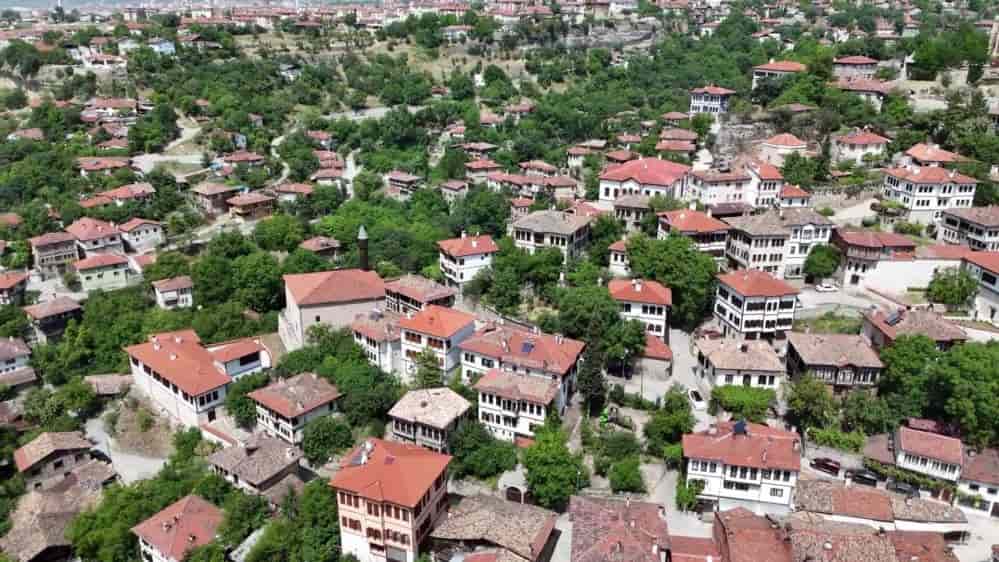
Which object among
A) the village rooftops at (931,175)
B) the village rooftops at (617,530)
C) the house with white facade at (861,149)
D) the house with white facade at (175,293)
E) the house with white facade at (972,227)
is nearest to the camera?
the village rooftops at (617,530)

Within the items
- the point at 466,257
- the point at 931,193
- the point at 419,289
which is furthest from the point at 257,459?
the point at 931,193

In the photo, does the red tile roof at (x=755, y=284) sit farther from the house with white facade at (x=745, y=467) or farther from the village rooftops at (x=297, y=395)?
the village rooftops at (x=297, y=395)

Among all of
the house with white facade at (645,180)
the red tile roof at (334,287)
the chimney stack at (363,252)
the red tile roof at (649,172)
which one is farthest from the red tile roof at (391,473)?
the red tile roof at (649,172)

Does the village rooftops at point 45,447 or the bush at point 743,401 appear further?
the village rooftops at point 45,447

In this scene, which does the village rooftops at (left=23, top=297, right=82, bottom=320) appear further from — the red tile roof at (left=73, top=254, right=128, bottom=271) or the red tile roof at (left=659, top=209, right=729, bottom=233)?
the red tile roof at (left=659, top=209, right=729, bottom=233)

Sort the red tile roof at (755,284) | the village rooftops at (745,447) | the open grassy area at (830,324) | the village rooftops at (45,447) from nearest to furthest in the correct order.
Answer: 1. the village rooftops at (745,447)
2. the village rooftops at (45,447)
3. the red tile roof at (755,284)
4. the open grassy area at (830,324)

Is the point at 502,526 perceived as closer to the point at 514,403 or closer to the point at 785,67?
the point at 514,403

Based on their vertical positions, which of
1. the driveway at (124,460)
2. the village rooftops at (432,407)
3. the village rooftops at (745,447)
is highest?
the village rooftops at (745,447)

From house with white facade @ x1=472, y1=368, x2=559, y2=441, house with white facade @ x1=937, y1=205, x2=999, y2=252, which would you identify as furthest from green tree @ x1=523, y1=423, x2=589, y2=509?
house with white facade @ x1=937, y1=205, x2=999, y2=252
